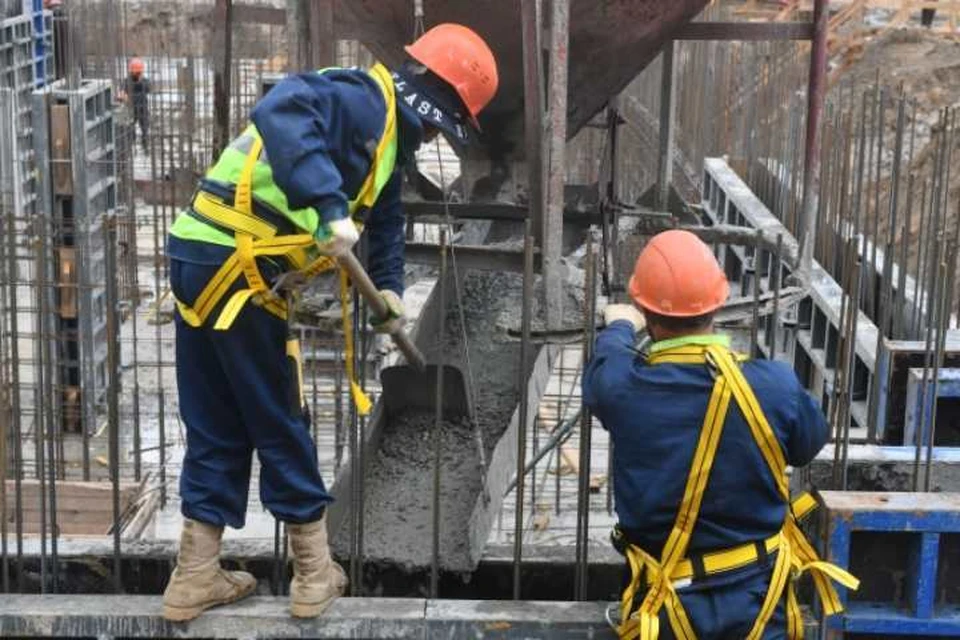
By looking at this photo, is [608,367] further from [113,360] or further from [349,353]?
[113,360]

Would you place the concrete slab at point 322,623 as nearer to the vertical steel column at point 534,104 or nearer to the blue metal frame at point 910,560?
the blue metal frame at point 910,560

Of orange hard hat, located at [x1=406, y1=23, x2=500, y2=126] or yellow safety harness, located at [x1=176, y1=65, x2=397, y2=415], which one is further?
orange hard hat, located at [x1=406, y1=23, x2=500, y2=126]

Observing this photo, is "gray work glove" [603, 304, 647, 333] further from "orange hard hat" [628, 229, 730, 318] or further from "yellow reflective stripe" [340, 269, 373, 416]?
"yellow reflective stripe" [340, 269, 373, 416]

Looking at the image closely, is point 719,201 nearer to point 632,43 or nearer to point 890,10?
point 632,43

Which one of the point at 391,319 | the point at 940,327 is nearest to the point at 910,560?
the point at 940,327

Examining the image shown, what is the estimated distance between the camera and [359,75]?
12.6 ft

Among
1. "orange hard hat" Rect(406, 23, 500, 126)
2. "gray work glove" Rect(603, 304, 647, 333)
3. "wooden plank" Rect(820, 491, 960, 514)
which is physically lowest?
"wooden plank" Rect(820, 491, 960, 514)

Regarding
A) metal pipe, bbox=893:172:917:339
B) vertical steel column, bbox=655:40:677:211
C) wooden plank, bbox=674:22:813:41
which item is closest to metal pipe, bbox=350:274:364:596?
metal pipe, bbox=893:172:917:339

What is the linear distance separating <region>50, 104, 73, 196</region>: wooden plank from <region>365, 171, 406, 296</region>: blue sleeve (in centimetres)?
609

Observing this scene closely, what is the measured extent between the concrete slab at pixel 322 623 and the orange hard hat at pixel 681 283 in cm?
103

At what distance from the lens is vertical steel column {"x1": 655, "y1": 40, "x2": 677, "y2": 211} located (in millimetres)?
8320

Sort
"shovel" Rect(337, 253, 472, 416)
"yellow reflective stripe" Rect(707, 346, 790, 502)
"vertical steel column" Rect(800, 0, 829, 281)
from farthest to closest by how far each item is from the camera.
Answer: "vertical steel column" Rect(800, 0, 829, 281)
"shovel" Rect(337, 253, 472, 416)
"yellow reflective stripe" Rect(707, 346, 790, 502)

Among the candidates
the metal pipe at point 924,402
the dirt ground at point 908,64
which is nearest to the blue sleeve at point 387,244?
the metal pipe at point 924,402

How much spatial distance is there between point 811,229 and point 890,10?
19.3m
